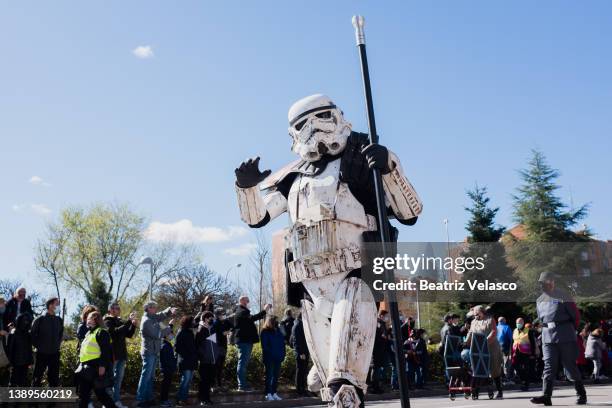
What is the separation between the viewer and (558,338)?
9.81 m

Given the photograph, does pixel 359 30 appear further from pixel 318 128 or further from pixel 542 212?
pixel 542 212

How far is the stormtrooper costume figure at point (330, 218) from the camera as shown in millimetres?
4500

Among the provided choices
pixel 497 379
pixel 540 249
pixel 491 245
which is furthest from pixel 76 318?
pixel 497 379

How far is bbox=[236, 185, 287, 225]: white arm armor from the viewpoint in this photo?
5.21 metres

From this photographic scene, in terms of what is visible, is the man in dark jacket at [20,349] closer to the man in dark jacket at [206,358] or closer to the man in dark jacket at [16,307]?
the man in dark jacket at [16,307]

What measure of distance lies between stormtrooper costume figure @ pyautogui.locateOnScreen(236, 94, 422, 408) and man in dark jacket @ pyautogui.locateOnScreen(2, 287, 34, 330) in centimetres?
820

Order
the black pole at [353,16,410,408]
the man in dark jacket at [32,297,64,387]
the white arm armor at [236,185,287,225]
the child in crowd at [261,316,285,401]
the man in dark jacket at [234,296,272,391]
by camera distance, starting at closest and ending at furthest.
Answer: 1. the black pole at [353,16,410,408]
2. the white arm armor at [236,185,287,225]
3. the man in dark jacket at [32,297,64,387]
4. the man in dark jacket at [234,296,272,391]
5. the child in crowd at [261,316,285,401]

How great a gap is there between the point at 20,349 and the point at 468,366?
27.9 ft

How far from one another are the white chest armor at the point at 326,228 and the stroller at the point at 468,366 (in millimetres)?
9441

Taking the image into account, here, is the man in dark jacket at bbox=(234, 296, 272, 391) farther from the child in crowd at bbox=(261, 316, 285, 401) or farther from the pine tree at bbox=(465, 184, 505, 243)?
the pine tree at bbox=(465, 184, 505, 243)

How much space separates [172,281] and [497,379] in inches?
1309

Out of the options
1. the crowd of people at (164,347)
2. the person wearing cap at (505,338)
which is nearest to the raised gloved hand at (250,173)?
the crowd of people at (164,347)

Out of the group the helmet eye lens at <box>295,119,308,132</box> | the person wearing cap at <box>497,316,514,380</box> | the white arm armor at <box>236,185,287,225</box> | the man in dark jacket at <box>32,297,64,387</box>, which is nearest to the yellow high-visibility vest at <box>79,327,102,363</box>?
the man in dark jacket at <box>32,297,64,387</box>

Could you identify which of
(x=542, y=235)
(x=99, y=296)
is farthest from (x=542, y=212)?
(x=99, y=296)
